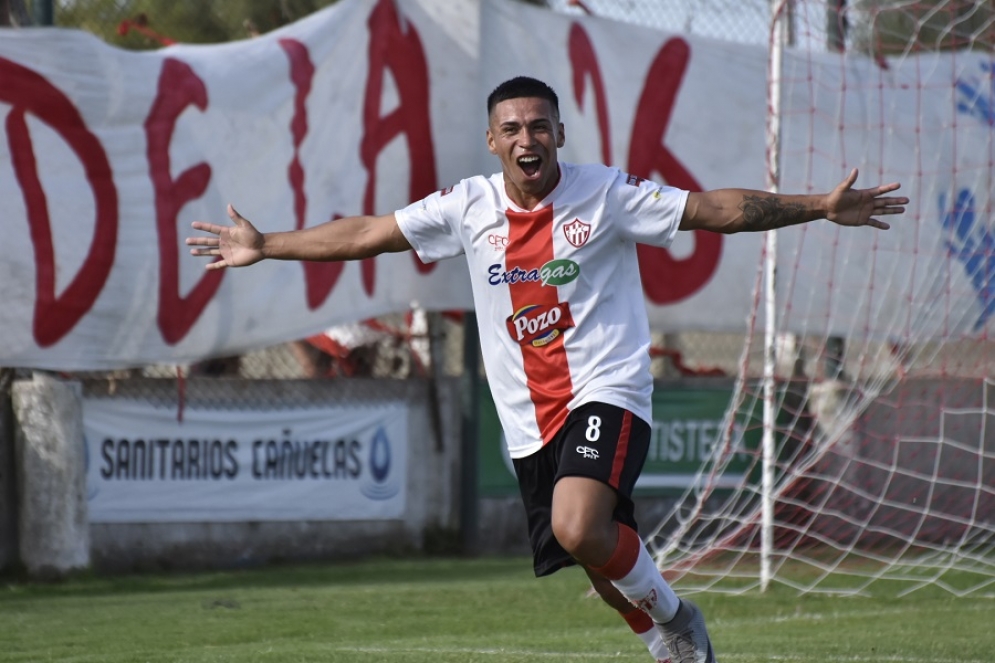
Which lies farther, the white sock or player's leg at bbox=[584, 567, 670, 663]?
player's leg at bbox=[584, 567, 670, 663]

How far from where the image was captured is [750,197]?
508 centimetres

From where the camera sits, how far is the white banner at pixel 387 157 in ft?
28.9

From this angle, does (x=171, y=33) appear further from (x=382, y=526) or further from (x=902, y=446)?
(x=902, y=446)

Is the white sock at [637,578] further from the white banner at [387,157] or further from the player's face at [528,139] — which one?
the white banner at [387,157]

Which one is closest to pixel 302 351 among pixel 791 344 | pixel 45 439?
pixel 45 439

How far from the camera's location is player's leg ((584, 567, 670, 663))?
5293mm

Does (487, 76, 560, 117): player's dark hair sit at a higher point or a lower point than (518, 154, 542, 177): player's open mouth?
higher

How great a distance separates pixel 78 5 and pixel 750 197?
6337 millimetres

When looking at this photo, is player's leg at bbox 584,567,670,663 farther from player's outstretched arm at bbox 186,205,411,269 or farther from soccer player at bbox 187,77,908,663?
player's outstretched arm at bbox 186,205,411,269

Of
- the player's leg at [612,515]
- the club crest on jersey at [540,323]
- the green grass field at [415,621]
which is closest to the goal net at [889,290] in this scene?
the green grass field at [415,621]

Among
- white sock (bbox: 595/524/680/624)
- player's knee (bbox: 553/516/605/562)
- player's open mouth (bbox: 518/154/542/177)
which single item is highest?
player's open mouth (bbox: 518/154/542/177)

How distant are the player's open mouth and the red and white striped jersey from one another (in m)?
0.15

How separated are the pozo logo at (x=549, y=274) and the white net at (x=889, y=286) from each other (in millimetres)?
5649

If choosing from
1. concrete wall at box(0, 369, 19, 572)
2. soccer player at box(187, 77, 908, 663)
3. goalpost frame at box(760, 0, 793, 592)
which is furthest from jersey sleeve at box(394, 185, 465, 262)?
concrete wall at box(0, 369, 19, 572)
